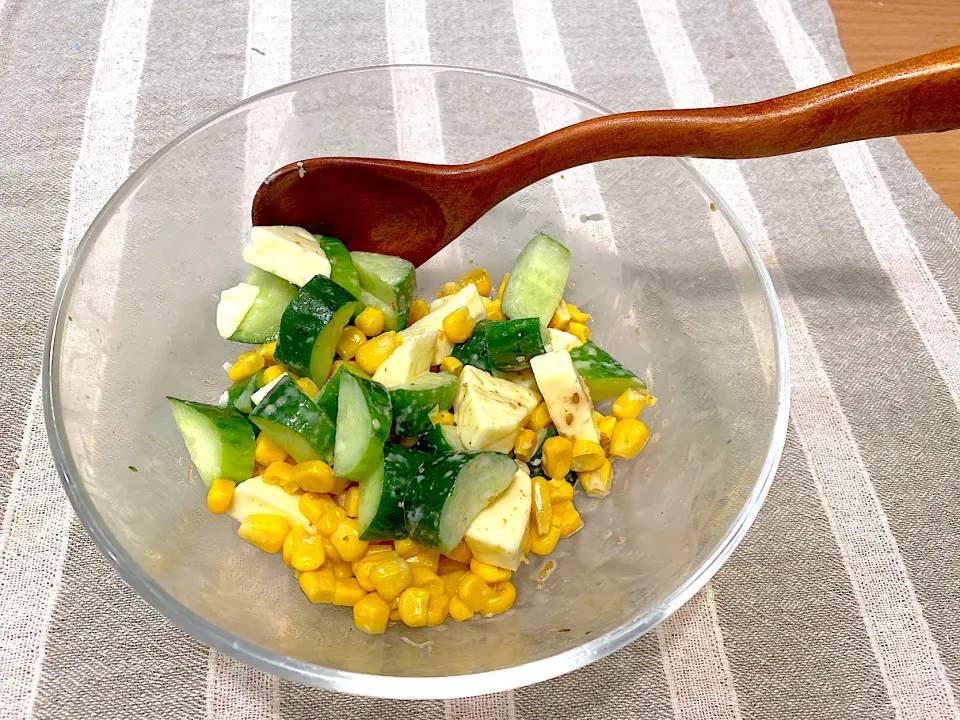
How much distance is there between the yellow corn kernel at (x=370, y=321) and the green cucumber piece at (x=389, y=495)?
1.31 feet

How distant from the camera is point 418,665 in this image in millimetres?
1432

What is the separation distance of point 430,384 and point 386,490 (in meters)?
0.31

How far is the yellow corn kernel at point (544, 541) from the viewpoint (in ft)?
5.47

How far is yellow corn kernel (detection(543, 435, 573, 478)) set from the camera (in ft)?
5.53

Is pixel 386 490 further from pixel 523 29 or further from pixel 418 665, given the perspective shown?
pixel 523 29

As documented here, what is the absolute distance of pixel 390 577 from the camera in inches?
59.6

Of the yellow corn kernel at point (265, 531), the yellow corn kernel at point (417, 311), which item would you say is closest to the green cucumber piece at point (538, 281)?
the yellow corn kernel at point (417, 311)

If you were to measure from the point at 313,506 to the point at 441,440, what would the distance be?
12.6 inches

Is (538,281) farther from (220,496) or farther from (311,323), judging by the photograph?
(220,496)

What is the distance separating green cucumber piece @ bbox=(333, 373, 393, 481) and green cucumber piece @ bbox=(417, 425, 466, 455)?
12 cm

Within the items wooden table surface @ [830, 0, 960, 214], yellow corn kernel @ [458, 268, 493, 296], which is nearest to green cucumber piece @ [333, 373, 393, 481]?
yellow corn kernel @ [458, 268, 493, 296]

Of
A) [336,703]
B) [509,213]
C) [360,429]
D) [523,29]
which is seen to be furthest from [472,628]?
[523,29]

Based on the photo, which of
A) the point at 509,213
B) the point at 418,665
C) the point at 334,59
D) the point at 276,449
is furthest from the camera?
the point at 334,59

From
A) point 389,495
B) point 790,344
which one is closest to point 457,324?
point 389,495
